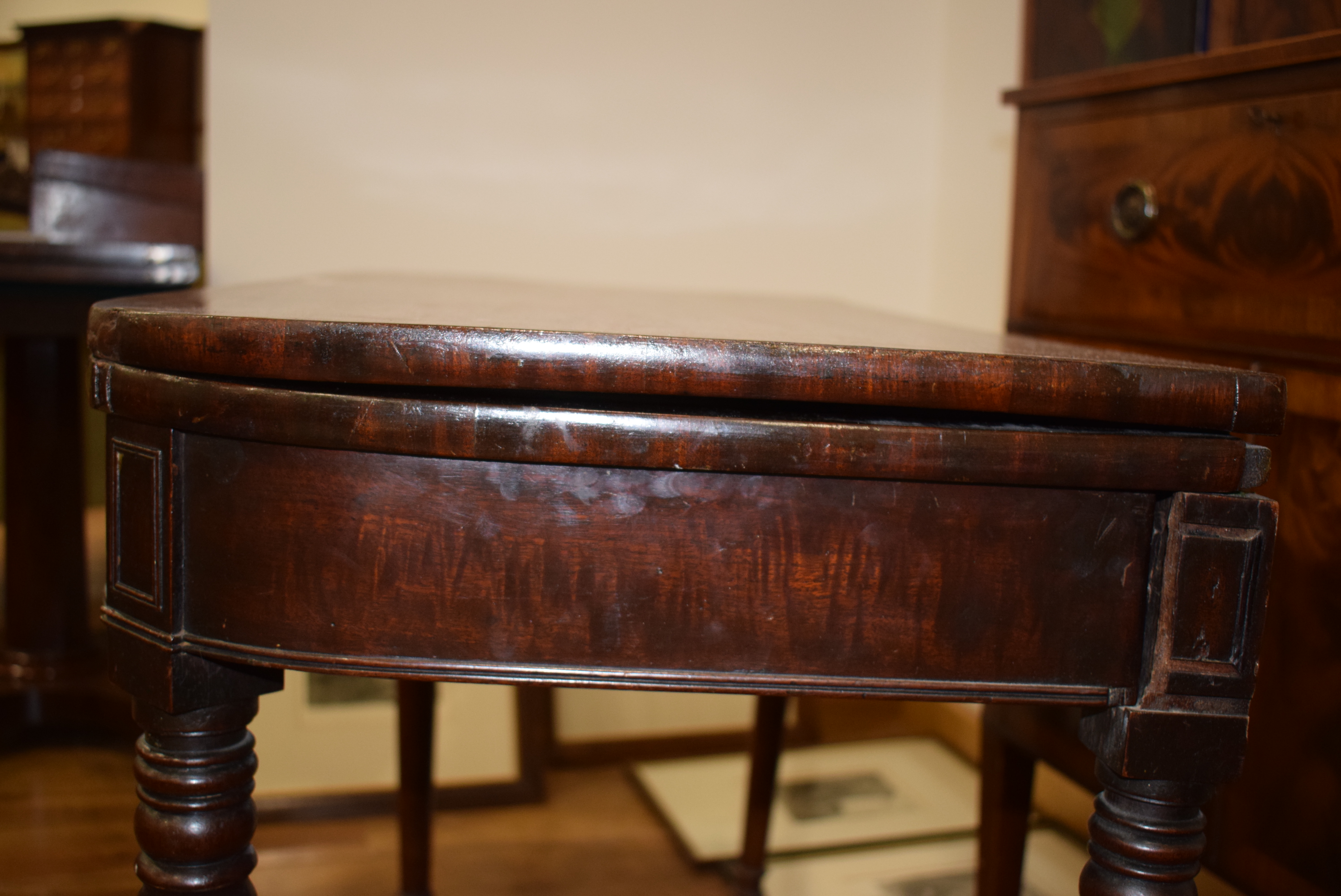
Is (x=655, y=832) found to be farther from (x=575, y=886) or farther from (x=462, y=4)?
(x=462, y=4)

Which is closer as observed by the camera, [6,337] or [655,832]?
[655,832]

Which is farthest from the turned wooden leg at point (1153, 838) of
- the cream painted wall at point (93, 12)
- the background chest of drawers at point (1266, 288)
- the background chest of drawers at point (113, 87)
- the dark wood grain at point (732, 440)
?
the cream painted wall at point (93, 12)

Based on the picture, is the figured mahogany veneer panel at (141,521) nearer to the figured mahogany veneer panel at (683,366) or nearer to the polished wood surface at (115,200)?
the figured mahogany veneer panel at (683,366)

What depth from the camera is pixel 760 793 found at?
1.40 m

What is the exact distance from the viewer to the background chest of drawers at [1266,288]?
0.84 m

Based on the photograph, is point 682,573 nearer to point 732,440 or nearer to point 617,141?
point 732,440

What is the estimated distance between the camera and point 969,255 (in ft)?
6.33

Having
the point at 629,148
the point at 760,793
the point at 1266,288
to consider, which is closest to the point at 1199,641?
the point at 1266,288

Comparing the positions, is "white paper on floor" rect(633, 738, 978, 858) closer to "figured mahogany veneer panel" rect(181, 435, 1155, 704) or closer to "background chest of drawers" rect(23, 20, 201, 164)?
"figured mahogany veneer panel" rect(181, 435, 1155, 704)

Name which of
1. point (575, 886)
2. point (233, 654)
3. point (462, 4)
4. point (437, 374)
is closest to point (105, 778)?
point (575, 886)

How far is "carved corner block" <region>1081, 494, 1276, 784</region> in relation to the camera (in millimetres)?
544

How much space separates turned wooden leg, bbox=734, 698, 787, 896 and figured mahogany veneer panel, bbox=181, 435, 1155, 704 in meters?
0.83

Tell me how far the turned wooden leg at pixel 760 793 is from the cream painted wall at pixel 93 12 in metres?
6.42

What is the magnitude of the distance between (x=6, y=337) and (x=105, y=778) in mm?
725
